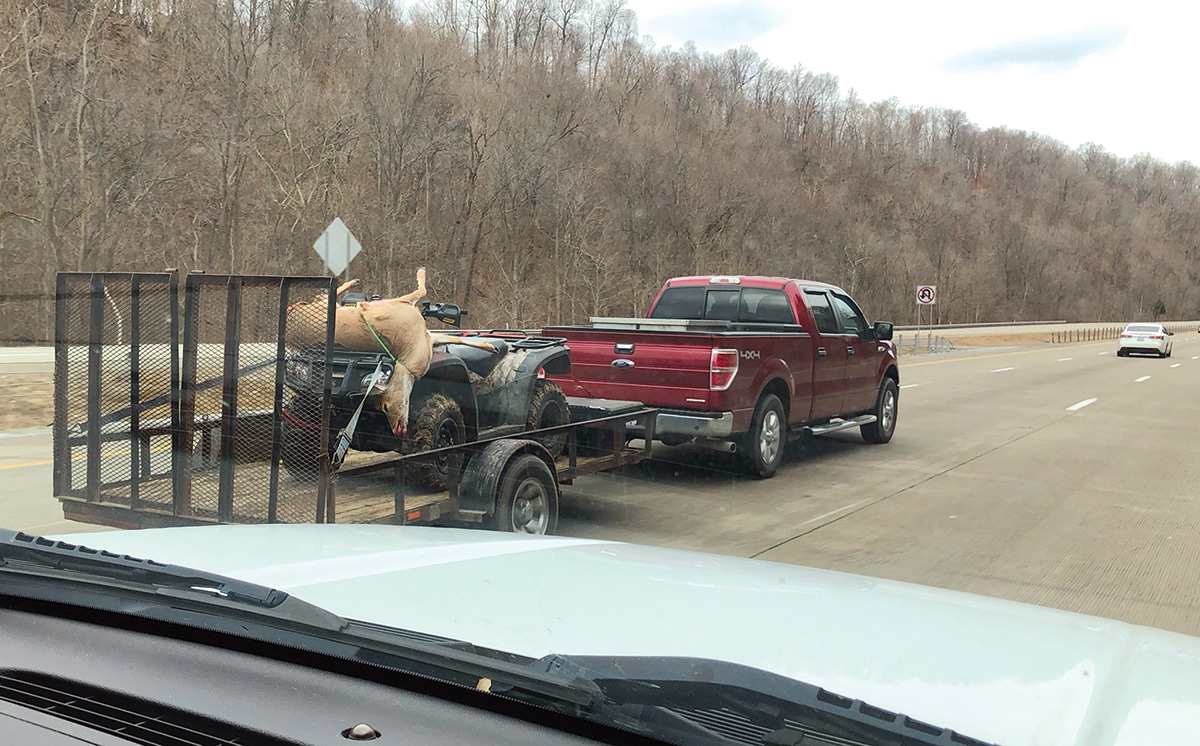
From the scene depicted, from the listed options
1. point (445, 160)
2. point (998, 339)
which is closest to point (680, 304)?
point (445, 160)

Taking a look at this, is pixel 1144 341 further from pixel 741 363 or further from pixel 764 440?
pixel 741 363

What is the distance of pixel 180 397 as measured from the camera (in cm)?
528

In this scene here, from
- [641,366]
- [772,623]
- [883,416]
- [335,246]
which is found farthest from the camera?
[335,246]

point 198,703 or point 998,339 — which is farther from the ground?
point 998,339

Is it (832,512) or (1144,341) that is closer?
(832,512)

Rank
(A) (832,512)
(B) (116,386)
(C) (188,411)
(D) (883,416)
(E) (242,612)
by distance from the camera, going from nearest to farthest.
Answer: (E) (242,612), (C) (188,411), (B) (116,386), (A) (832,512), (D) (883,416)

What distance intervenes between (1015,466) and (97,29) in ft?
85.6

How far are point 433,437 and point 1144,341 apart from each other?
4173 cm

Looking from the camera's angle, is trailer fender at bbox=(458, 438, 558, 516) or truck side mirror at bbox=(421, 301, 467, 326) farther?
truck side mirror at bbox=(421, 301, 467, 326)

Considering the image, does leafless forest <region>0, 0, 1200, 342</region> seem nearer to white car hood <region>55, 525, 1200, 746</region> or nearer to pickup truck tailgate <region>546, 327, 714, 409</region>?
pickup truck tailgate <region>546, 327, 714, 409</region>

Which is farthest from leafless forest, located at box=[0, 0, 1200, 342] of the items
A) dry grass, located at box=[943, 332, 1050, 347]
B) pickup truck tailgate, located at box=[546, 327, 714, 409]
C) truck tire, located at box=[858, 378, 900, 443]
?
truck tire, located at box=[858, 378, 900, 443]

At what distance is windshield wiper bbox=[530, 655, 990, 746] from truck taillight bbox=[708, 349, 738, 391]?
7333mm

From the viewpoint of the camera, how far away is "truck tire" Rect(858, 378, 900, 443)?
13.0 m

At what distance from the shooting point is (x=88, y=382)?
5414 millimetres
